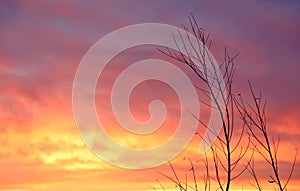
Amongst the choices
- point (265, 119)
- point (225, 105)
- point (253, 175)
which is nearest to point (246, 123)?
point (265, 119)

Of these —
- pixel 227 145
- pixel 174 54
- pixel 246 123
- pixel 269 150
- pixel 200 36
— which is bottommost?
pixel 227 145

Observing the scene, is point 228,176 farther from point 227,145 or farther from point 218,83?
point 218,83

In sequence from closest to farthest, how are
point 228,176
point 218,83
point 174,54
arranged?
point 228,176 → point 218,83 → point 174,54

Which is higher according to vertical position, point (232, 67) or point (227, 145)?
point (232, 67)

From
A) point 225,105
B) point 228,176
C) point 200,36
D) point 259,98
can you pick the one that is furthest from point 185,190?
point 200,36

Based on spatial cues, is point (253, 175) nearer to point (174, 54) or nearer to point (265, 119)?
point (265, 119)

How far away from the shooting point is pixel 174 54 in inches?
304

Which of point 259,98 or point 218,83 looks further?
point 259,98

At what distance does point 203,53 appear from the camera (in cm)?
773

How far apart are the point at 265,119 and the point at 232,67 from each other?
112cm

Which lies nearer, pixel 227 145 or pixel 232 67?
pixel 227 145

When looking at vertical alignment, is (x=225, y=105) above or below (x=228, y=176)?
above

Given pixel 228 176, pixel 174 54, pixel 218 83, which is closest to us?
pixel 228 176

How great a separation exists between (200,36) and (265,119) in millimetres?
1917
